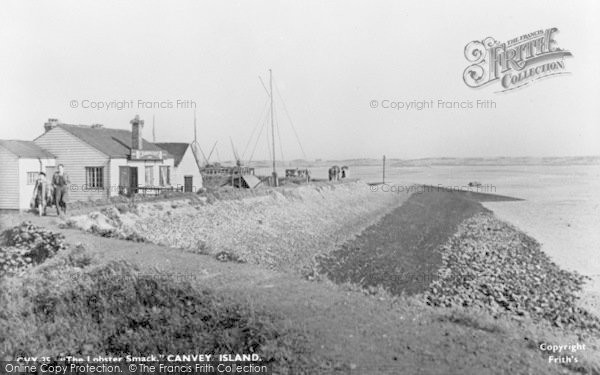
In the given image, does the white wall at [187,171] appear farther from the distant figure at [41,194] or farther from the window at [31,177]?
the distant figure at [41,194]

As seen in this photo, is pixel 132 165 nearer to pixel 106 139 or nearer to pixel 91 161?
pixel 91 161

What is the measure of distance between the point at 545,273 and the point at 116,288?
15.5 m

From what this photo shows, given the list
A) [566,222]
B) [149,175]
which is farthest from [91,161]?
[566,222]

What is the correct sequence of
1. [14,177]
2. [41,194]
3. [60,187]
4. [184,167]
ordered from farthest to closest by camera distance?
1. [184,167]
2. [14,177]
3. [41,194]
4. [60,187]

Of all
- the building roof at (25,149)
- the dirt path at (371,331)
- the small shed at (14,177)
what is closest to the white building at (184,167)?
the building roof at (25,149)

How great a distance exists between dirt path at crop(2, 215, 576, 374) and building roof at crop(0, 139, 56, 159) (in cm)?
1577

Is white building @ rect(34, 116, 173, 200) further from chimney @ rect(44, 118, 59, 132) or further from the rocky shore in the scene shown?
the rocky shore

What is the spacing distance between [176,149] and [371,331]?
3008 centimetres

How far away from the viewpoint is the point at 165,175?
101ft

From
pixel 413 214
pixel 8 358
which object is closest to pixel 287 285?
pixel 8 358

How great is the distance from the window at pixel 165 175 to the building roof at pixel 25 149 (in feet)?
22.3

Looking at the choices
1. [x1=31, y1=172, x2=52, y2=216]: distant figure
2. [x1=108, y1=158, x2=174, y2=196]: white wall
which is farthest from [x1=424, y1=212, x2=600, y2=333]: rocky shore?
[x1=108, y1=158, x2=174, y2=196]: white wall

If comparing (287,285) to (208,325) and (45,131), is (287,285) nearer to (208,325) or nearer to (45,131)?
(208,325)

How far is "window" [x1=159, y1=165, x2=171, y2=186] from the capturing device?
30316 mm
